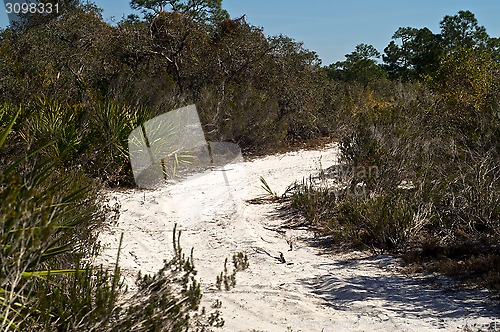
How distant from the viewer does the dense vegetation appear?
3307 millimetres

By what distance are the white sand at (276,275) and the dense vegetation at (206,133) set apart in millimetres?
416

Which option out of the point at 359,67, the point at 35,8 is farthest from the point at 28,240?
the point at 359,67

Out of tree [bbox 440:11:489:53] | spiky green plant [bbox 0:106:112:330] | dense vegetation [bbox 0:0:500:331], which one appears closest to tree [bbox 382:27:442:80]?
tree [bbox 440:11:489:53]

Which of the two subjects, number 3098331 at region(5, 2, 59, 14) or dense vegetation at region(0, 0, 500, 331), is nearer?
dense vegetation at region(0, 0, 500, 331)

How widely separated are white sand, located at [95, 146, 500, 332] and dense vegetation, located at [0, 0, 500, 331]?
1.36ft

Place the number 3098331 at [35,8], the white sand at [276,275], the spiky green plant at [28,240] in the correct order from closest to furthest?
the spiky green plant at [28,240] → the white sand at [276,275] → the number 3098331 at [35,8]

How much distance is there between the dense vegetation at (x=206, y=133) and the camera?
331 centimetres

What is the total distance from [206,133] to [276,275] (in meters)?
7.54

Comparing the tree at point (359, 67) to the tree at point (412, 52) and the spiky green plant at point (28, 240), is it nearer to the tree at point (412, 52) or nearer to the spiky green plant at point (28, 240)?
the tree at point (412, 52)

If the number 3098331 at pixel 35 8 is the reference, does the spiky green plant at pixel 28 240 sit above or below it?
below

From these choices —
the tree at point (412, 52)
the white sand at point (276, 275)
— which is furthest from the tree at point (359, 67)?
the white sand at point (276, 275)

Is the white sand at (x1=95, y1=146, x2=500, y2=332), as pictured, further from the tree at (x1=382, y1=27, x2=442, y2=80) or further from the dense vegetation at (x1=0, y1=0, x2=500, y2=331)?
the tree at (x1=382, y1=27, x2=442, y2=80)

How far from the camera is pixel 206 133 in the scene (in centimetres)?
1282

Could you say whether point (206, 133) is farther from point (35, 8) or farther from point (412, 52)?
point (412, 52)
